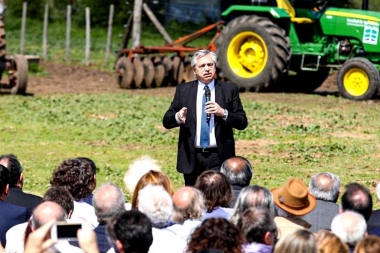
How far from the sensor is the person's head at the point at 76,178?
8.70m

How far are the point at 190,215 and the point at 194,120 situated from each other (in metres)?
2.43

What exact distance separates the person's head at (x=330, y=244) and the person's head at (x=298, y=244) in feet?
1.09

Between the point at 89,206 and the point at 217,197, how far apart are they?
1.17 metres

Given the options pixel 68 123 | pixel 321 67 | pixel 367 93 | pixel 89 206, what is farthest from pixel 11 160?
pixel 321 67

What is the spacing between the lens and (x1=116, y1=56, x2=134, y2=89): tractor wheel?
23.4 meters

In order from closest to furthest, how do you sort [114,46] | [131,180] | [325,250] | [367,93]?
[325,250] → [131,180] → [367,93] → [114,46]

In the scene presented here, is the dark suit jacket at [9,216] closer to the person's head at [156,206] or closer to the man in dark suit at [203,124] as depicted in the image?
the person's head at [156,206]

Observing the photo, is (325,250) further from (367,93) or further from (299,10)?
(299,10)

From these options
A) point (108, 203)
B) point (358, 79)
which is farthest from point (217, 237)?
point (358, 79)

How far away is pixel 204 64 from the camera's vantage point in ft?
31.1

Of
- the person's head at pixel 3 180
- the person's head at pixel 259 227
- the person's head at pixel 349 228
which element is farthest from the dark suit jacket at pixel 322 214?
the person's head at pixel 3 180

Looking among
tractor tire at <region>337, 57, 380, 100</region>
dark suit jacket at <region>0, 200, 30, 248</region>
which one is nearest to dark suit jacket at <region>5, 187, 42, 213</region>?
dark suit jacket at <region>0, 200, 30, 248</region>

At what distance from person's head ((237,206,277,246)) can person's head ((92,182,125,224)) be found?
106 cm

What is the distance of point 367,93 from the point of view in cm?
2097
